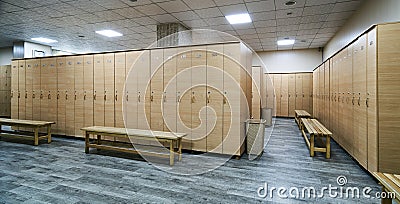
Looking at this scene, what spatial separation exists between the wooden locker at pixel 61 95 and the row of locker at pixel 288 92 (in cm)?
758

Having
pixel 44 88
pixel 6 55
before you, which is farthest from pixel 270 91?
pixel 6 55

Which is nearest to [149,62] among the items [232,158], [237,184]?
[232,158]

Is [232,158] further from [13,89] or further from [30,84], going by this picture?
[13,89]

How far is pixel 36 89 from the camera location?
612 cm

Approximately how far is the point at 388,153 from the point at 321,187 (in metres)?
0.93

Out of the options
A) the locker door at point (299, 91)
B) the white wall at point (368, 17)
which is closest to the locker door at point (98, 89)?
the white wall at point (368, 17)

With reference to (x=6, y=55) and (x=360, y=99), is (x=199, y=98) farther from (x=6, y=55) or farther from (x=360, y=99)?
(x=6, y=55)

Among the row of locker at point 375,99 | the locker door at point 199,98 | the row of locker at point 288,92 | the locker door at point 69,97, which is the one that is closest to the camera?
the row of locker at point 375,99

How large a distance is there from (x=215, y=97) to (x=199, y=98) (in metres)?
0.32

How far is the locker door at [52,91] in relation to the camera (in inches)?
231

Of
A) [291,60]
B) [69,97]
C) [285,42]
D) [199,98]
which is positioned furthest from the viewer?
[291,60]

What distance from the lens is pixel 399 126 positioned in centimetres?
281

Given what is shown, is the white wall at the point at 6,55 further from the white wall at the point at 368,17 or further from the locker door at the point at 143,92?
the white wall at the point at 368,17

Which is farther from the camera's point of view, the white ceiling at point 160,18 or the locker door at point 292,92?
the locker door at point 292,92
